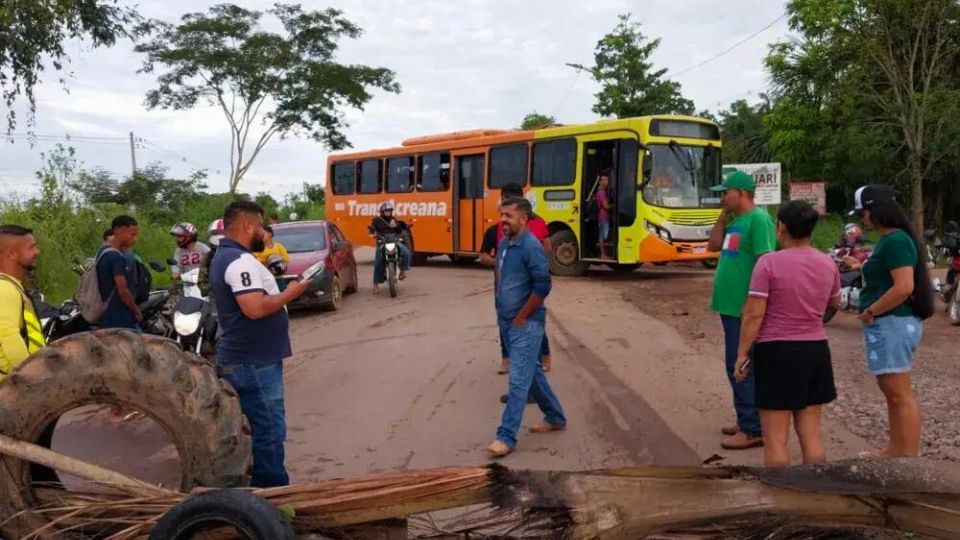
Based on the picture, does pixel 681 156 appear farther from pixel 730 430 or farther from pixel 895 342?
pixel 895 342

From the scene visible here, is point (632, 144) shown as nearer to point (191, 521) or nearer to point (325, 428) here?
point (325, 428)

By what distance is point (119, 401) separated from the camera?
384 centimetres

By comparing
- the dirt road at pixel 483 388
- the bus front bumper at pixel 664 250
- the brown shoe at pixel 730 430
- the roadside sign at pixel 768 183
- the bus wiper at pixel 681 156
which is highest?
the bus wiper at pixel 681 156

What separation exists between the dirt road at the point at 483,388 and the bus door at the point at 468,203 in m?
6.15

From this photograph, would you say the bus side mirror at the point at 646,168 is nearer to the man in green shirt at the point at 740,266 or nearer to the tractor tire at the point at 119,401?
the man in green shirt at the point at 740,266

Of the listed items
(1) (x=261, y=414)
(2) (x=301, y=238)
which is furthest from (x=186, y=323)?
(2) (x=301, y=238)

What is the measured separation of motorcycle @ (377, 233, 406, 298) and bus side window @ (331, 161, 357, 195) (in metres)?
9.16

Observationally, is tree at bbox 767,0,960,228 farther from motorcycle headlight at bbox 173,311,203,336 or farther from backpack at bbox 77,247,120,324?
backpack at bbox 77,247,120,324

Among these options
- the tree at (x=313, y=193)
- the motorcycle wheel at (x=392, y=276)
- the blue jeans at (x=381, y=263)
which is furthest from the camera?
the tree at (x=313, y=193)

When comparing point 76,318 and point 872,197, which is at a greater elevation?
point 872,197

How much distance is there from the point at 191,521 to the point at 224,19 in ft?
97.8

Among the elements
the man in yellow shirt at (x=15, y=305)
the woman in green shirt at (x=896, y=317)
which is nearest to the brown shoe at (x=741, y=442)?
the woman in green shirt at (x=896, y=317)

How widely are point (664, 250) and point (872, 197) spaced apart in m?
10.8

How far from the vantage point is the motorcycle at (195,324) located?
7.78 meters
